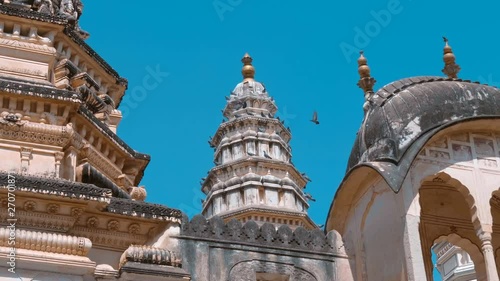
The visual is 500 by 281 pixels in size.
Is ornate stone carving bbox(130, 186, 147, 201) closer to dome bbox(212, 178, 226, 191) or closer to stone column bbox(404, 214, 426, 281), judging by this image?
stone column bbox(404, 214, 426, 281)

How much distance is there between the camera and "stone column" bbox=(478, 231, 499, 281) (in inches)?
591

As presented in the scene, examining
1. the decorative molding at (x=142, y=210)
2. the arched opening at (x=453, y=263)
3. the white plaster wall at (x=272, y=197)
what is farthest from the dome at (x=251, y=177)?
the decorative molding at (x=142, y=210)

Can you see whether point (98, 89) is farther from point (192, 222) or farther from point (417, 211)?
point (417, 211)

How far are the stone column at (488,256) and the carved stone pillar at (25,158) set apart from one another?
29.1 feet

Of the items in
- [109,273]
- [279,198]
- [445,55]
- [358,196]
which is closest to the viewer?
[109,273]

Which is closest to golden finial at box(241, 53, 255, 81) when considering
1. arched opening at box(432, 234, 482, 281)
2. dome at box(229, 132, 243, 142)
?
dome at box(229, 132, 243, 142)

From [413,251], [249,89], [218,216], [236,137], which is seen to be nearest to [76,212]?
[218,216]

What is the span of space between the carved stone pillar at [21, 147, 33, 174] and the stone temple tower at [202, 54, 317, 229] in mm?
25578

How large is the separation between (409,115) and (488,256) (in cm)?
288

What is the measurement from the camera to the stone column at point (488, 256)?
15008mm

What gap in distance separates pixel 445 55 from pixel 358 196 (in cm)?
366

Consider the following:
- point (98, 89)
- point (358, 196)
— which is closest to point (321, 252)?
point (358, 196)

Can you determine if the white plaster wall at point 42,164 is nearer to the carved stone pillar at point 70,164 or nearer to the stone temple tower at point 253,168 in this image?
the carved stone pillar at point 70,164

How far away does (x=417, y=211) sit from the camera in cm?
1532
